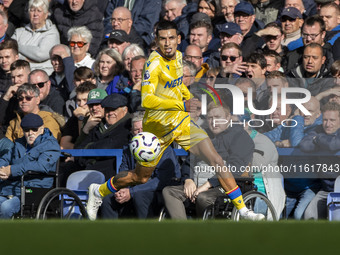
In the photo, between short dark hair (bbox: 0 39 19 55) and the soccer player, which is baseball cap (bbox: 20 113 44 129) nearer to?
the soccer player

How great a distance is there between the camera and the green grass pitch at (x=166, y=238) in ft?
14.0

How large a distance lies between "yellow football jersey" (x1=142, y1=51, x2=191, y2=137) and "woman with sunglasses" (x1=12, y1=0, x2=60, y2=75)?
181 inches

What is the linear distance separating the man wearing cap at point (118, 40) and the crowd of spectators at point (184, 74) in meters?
0.02

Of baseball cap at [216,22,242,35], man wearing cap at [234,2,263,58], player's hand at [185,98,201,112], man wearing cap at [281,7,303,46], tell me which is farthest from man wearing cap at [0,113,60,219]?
man wearing cap at [281,7,303,46]

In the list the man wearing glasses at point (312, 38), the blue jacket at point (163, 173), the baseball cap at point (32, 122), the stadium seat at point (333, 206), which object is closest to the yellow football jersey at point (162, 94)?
the blue jacket at point (163, 173)

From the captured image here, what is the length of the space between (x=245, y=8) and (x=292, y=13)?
74 cm

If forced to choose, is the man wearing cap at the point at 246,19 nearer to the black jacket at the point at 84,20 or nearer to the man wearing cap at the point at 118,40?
the man wearing cap at the point at 118,40

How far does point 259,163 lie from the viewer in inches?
402

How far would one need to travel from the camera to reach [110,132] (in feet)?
36.2

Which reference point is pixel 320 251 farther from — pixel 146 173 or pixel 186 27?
pixel 186 27

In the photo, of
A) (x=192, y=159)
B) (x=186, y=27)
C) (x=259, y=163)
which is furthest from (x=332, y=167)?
(x=186, y=27)

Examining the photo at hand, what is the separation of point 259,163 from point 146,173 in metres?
1.51

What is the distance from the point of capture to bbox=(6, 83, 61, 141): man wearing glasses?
38.7 ft

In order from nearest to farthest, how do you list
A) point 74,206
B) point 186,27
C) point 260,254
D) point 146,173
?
point 260,254, point 146,173, point 74,206, point 186,27
